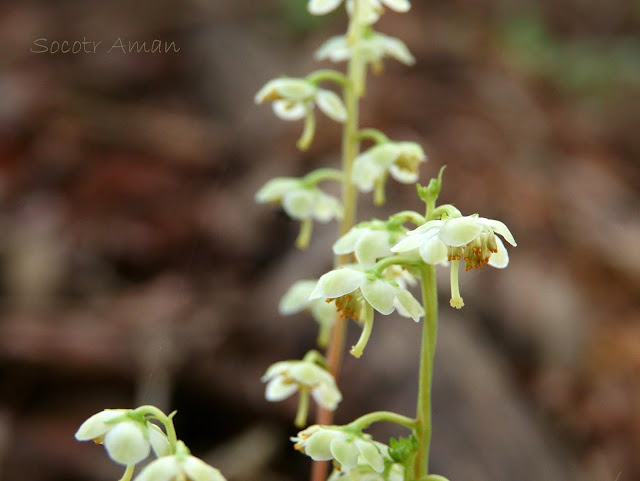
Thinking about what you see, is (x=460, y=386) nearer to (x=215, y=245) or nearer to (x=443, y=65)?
(x=215, y=245)

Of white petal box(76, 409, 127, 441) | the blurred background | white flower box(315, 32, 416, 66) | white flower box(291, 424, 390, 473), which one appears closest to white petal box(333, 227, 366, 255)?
white flower box(291, 424, 390, 473)

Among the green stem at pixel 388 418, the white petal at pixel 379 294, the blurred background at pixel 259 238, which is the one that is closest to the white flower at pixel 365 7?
the white petal at pixel 379 294

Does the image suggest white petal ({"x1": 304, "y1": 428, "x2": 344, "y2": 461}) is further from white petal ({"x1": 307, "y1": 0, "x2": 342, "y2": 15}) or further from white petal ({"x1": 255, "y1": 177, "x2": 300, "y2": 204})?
white petal ({"x1": 307, "y1": 0, "x2": 342, "y2": 15})

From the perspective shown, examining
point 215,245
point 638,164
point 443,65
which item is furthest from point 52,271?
point 638,164

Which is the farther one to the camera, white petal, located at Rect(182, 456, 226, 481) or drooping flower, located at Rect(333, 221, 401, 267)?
drooping flower, located at Rect(333, 221, 401, 267)

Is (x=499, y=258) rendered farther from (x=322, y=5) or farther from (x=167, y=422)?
(x=322, y=5)

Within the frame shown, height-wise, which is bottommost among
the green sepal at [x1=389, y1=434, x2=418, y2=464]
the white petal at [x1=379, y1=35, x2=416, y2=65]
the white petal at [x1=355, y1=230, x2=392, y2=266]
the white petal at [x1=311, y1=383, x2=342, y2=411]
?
the green sepal at [x1=389, y1=434, x2=418, y2=464]

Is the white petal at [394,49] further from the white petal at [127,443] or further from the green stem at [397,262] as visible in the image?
the white petal at [127,443]
